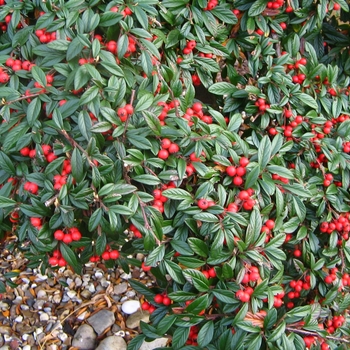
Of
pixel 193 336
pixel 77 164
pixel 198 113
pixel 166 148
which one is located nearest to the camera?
pixel 77 164

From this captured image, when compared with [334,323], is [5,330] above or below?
below

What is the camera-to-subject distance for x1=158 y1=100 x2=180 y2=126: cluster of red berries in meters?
1.59

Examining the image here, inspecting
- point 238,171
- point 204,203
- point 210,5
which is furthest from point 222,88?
point 204,203

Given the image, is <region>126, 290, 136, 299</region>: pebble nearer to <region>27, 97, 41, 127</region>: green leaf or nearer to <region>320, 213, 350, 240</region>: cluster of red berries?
<region>320, 213, 350, 240</region>: cluster of red berries

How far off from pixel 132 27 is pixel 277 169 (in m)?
0.71

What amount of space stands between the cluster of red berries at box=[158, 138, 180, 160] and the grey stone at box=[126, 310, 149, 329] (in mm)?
1562

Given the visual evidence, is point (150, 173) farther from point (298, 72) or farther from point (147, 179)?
point (298, 72)

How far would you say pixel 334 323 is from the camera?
6.49 feet

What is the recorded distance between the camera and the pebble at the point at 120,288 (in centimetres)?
299

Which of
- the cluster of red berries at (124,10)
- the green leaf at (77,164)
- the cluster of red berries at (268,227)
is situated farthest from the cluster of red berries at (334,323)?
the cluster of red berries at (124,10)

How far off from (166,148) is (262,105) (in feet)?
1.86

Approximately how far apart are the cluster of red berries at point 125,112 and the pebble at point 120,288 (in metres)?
1.76

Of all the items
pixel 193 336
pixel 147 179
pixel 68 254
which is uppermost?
pixel 147 179

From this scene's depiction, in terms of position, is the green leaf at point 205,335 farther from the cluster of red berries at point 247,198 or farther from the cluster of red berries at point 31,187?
the cluster of red berries at point 31,187
